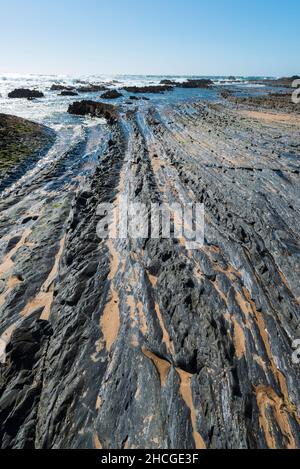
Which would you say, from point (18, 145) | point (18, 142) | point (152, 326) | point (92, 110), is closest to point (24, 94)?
point (92, 110)

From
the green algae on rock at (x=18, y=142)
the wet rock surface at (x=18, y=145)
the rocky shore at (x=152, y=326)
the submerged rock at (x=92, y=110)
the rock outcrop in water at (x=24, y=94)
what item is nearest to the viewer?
the rocky shore at (x=152, y=326)

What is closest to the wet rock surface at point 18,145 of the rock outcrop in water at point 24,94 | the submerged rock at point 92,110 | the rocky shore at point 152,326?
the rocky shore at point 152,326

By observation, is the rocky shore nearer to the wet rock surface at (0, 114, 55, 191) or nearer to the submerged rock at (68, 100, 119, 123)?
the wet rock surface at (0, 114, 55, 191)

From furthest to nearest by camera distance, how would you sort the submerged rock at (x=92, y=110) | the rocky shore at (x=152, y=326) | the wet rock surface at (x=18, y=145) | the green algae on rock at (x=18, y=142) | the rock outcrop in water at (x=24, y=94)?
the rock outcrop in water at (x=24, y=94) < the submerged rock at (x=92, y=110) < the green algae on rock at (x=18, y=142) < the wet rock surface at (x=18, y=145) < the rocky shore at (x=152, y=326)

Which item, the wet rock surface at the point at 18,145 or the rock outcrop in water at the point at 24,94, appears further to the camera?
the rock outcrop in water at the point at 24,94

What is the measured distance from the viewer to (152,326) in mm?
7844

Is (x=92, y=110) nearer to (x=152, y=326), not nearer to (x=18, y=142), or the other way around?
(x=18, y=142)

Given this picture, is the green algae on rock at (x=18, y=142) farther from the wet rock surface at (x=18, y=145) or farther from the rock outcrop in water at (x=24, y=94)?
the rock outcrop in water at (x=24, y=94)

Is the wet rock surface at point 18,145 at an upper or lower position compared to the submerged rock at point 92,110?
lower

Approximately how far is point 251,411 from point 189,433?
4.78 ft

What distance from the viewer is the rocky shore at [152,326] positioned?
225 inches

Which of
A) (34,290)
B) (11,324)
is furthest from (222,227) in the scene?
(11,324)

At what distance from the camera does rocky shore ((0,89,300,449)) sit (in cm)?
572

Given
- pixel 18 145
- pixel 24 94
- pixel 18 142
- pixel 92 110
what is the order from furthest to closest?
pixel 24 94
pixel 92 110
pixel 18 142
pixel 18 145
